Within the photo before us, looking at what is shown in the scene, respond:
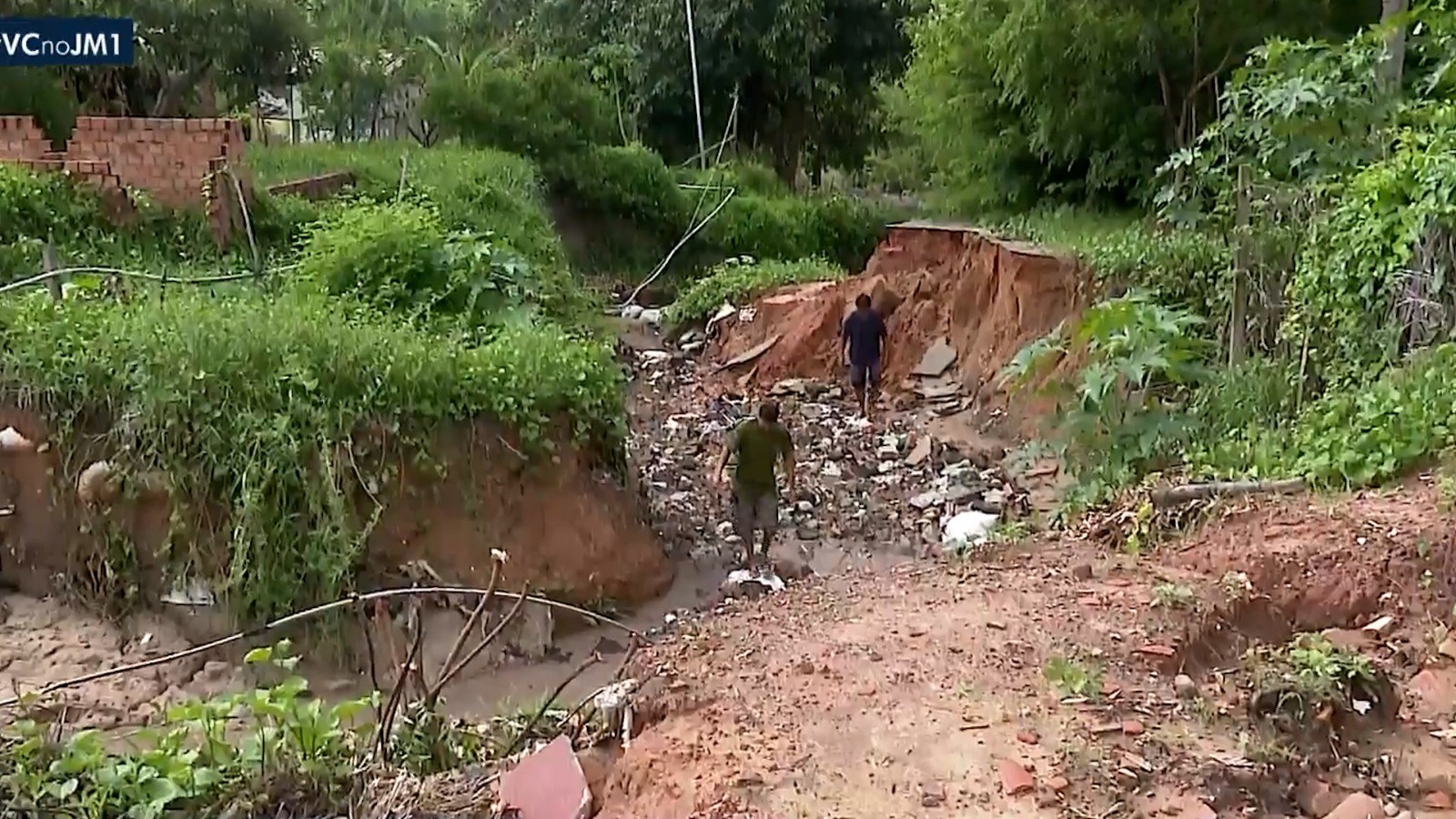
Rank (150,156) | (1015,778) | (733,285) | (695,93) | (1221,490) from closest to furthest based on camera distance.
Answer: (1015,778) → (1221,490) → (150,156) → (733,285) → (695,93)

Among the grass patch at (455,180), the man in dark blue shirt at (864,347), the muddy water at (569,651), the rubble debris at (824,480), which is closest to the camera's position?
the muddy water at (569,651)

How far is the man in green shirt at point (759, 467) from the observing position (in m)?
7.62

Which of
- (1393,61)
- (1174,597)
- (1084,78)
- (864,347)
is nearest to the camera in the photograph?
(1174,597)

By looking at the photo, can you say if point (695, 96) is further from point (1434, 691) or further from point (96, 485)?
point (1434, 691)

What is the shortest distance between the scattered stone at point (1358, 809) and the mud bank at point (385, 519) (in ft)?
16.6

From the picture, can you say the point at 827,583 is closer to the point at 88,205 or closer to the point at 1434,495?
the point at 1434,495

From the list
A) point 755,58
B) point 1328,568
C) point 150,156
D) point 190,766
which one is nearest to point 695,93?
point 755,58

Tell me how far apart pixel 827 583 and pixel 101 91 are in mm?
16482

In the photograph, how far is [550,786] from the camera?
3152 mm

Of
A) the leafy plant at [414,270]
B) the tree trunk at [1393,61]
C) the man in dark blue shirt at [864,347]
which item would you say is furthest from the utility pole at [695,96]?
the tree trunk at [1393,61]

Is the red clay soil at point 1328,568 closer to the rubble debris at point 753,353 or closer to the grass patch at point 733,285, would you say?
the rubble debris at point 753,353

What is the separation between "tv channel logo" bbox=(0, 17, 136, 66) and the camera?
927 centimetres

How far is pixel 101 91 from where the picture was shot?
17.9m

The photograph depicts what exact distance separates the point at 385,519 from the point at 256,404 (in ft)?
3.23
